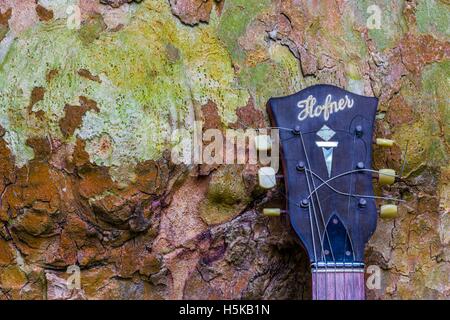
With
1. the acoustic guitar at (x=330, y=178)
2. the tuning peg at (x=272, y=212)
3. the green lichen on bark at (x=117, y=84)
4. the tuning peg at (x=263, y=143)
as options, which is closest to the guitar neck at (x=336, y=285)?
the acoustic guitar at (x=330, y=178)

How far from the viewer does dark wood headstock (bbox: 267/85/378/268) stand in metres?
2.20

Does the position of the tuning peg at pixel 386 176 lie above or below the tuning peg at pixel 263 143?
below

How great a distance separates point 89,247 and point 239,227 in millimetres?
385

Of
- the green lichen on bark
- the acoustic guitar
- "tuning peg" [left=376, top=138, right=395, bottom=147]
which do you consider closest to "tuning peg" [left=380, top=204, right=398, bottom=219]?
the acoustic guitar

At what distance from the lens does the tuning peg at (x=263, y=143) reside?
2.26m

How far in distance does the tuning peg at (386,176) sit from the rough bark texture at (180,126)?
122 millimetres

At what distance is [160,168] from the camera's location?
226 cm

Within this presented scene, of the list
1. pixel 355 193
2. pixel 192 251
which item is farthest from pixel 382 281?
pixel 192 251

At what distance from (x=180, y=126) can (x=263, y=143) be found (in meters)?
0.21

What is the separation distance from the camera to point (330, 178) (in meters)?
2.24

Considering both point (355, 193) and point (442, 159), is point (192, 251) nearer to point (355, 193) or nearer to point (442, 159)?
point (355, 193)

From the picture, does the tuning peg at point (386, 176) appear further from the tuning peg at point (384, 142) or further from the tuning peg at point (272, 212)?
the tuning peg at point (272, 212)

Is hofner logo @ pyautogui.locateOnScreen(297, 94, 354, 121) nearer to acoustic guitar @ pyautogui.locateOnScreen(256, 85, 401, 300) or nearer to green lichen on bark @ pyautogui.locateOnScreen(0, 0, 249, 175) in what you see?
acoustic guitar @ pyautogui.locateOnScreen(256, 85, 401, 300)

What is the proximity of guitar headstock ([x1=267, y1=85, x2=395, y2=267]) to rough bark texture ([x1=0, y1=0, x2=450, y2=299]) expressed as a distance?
125 millimetres
